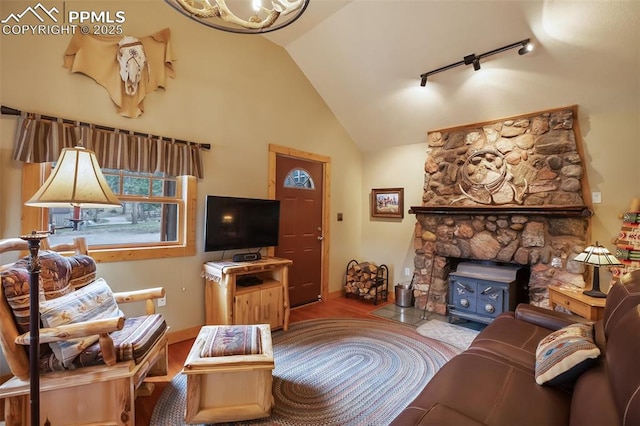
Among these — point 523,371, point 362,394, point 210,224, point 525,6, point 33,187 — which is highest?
point 525,6

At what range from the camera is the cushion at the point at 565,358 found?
4.14 feet

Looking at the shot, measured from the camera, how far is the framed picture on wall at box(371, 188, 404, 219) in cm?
454

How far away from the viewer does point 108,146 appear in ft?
8.16

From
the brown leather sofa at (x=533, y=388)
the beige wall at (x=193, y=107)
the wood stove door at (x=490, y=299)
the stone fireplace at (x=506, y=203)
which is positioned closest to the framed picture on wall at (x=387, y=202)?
the stone fireplace at (x=506, y=203)

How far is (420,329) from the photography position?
3.35m

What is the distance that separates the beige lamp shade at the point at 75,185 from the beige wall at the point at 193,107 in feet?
3.20

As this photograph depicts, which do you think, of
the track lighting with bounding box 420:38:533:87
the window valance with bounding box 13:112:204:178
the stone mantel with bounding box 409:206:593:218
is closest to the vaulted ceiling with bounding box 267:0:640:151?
the track lighting with bounding box 420:38:533:87

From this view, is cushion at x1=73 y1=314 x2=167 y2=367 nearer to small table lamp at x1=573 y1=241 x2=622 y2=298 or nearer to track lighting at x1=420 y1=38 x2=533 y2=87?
small table lamp at x1=573 y1=241 x2=622 y2=298

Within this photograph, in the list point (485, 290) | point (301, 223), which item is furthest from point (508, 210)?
point (301, 223)

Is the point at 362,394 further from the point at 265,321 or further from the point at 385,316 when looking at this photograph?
the point at 385,316

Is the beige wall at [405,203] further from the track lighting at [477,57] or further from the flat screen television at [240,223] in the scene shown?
the flat screen television at [240,223]

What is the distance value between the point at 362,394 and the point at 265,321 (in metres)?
1.31

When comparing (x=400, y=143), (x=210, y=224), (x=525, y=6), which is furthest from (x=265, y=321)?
(x=525, y=6)

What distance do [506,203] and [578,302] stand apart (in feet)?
4.11
